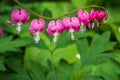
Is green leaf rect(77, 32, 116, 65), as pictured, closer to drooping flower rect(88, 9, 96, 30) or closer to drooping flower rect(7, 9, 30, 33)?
drooping flower rect(88, 9, 96, 30)

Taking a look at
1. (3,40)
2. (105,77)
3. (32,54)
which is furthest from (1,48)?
(32,54)

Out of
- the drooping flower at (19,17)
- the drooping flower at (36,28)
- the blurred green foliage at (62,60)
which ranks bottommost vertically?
the blurred green foliage at (62,60)

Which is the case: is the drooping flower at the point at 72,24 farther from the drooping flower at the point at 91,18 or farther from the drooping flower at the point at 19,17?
the drooping flower at the point at 19,17

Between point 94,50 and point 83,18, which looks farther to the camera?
point 94,50

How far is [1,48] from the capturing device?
5.02 ft

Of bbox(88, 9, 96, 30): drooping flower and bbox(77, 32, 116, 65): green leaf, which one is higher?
bbox(88, 9, 96, 30): drooping flower

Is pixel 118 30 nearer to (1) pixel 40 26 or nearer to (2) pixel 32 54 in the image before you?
(2) pixel 32 54

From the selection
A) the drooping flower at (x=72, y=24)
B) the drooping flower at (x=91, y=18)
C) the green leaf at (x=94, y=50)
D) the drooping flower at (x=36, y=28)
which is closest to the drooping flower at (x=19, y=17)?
the drooping flower at (x=36, y=28)

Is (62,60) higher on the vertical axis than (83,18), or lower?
lower

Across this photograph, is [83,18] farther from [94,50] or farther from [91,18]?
[94,50]

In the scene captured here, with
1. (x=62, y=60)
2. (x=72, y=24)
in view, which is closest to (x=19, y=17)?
(x=72, y=24)

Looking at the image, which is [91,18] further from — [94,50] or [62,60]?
[62,60]

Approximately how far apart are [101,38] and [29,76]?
45cm

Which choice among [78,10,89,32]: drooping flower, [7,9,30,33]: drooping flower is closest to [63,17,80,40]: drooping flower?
[78,10,89,32]: drooping flower
